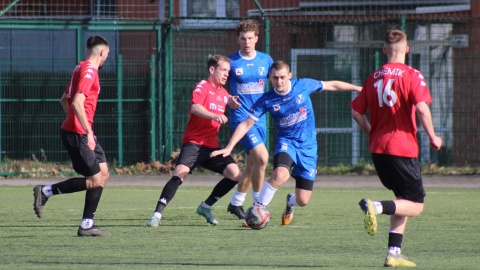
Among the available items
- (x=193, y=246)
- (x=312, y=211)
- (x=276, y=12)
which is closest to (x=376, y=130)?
(x=193, y=246)

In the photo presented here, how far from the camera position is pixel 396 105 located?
7.88 metres

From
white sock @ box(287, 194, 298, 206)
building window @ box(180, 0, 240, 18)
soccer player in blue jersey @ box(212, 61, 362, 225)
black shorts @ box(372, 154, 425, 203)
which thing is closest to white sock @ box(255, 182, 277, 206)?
soccer player in blue jersey @ box(212, 61, 362, 225)

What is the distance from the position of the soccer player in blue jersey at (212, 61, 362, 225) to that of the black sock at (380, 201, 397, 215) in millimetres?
2752

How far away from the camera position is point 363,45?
2038 cm

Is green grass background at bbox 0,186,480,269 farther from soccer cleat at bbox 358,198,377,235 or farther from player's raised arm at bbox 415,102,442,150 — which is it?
player's raised arm at bbox 415,102,442,150

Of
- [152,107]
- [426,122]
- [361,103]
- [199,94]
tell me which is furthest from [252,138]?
[152,107]

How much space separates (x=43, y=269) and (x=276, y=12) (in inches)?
607

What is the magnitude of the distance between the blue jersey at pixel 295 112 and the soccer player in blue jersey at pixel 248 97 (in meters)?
0.76

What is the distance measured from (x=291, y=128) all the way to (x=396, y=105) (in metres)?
2.95

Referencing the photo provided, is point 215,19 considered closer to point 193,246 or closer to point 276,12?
point 276,12

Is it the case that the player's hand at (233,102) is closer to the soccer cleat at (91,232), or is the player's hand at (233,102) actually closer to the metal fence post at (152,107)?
the soccer cleat at (91,232)

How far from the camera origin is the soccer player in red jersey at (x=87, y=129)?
9784mm

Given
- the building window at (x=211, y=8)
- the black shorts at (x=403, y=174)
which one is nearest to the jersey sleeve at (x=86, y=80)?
the black shorts at (x=403, y=174)

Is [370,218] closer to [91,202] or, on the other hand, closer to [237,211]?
[91,202]
